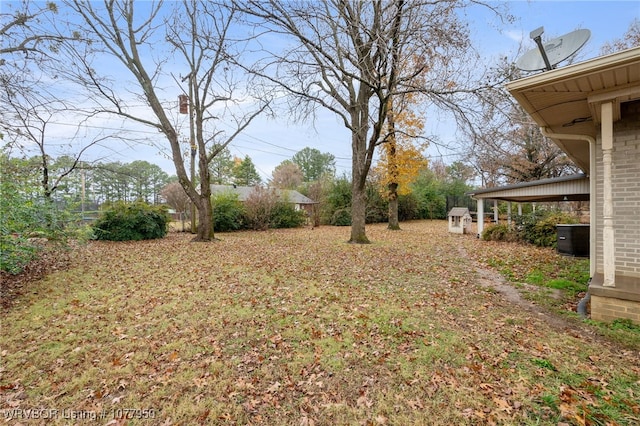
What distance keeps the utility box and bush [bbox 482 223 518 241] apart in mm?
2785

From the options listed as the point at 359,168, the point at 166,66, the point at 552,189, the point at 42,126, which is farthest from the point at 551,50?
the point at 42,126

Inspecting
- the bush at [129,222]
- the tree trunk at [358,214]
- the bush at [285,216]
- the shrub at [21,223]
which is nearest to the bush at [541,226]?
the tree trunk at [358,214]

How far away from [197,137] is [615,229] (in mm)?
12219

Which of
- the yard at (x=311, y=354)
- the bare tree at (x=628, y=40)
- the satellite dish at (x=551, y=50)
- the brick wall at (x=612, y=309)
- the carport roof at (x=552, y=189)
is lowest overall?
the yard at (x=311, y=354)

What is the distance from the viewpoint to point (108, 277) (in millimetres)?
5926

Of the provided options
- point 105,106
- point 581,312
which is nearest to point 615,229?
point 581,312

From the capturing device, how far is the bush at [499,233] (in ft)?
37.5

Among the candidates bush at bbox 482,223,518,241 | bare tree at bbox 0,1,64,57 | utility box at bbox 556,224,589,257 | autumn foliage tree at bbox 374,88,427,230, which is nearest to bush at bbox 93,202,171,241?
bare tree at bbox 0,1,64,57

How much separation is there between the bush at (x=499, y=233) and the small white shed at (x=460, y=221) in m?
2.41

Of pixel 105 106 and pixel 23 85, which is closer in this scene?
pixel 23 85

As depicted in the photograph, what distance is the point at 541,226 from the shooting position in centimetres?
1039

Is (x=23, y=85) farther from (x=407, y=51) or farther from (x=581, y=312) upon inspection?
(x=581, y=312)

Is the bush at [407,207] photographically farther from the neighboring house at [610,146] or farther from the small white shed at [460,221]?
the neighboring house at [610,146]

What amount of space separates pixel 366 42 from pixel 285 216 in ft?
41.0
